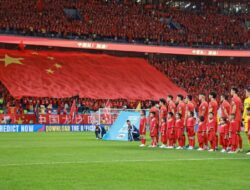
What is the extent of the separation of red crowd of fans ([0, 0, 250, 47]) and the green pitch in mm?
33662

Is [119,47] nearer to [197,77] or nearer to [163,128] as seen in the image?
[197,77]

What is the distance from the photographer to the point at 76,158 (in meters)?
17.0

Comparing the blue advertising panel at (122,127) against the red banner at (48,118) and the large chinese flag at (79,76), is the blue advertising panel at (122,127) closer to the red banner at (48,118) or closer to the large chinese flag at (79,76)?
the red banner at (48,118)

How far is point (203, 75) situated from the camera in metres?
57.4

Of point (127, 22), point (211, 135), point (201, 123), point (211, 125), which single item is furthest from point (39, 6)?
point (211, 135)

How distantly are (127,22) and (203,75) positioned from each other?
8.77 meters

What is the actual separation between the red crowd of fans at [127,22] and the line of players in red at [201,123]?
91.0ft

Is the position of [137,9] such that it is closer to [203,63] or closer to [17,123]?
[203,63]

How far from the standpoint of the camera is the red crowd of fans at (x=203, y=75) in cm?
5503

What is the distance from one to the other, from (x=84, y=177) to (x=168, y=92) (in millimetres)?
40471

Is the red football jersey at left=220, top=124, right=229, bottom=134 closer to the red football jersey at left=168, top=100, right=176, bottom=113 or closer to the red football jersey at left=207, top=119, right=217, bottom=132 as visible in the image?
the red football jersey at left=207, top=119, right=217, bottom=132

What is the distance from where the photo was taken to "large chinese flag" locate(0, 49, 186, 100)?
46.7m

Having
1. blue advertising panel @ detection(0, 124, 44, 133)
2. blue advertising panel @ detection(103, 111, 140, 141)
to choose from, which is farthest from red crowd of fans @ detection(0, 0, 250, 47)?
blue advertising panel @ detection(103, 111, 140, 141)

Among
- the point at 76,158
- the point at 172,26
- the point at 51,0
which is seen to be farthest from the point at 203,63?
the point at 76,158
